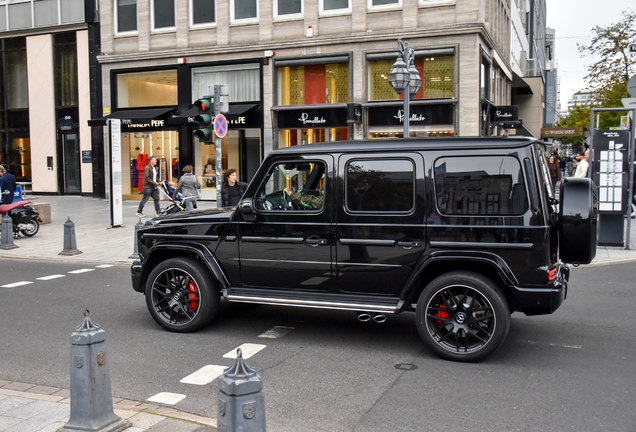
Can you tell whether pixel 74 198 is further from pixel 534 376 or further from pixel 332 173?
pixel 534 376

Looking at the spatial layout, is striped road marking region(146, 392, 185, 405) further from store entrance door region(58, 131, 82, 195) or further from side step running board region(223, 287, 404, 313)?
store entrance door region(58, 131, 82, 195)

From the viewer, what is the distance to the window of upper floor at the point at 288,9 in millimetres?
22734

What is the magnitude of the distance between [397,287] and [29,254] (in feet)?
31.7

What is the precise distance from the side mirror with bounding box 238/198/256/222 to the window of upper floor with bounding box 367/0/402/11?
1684 cm

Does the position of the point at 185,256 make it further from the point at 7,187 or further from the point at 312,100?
the point at 312,100

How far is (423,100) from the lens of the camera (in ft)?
69.4

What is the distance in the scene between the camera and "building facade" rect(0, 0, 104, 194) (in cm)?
2678

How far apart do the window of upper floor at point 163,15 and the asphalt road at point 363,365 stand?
19.0 meters

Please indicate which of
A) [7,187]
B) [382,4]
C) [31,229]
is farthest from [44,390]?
[382,4]

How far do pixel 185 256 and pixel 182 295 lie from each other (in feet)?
1.39

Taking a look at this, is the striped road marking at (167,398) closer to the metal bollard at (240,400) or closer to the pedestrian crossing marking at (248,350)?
the pedestrian crossing marking at (248,350)

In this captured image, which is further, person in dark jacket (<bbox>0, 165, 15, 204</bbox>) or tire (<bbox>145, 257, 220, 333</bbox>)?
person in dark jacket (<bbox>0, 165, 15, 204</bbox>)

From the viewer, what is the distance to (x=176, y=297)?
21.8 ft

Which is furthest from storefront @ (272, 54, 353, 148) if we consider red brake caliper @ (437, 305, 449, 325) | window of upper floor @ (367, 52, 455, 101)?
red brake caliper @ (437, 305, 449, 325)
